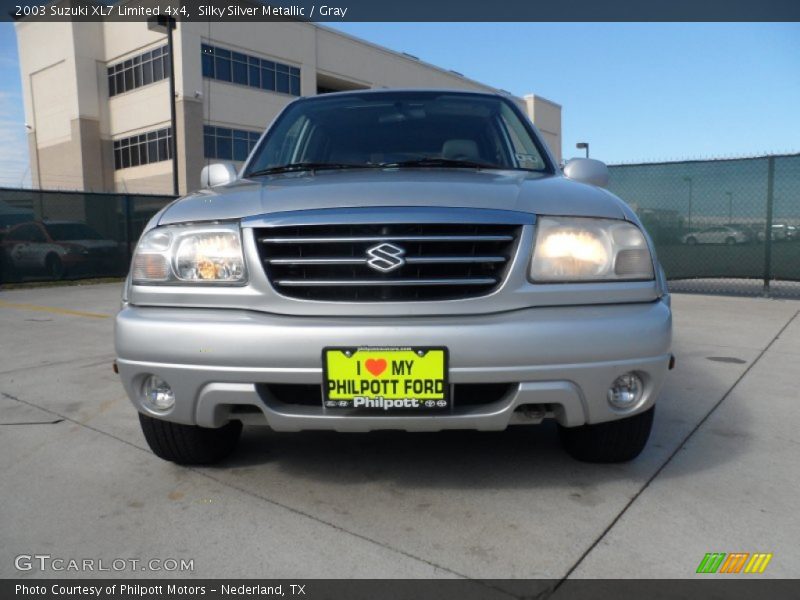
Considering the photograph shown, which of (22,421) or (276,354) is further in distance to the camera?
(22,421)

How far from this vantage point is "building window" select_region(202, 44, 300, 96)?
90.9 ft

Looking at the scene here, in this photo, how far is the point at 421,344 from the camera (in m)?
1.92

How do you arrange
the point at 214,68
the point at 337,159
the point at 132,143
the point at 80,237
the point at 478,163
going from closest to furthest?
the point at 478,163
the point at 337,159
the point at 80,237
the point at 214,68
the point at 132,143

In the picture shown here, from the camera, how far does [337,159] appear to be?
10.3 feet

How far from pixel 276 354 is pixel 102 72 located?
116 ft

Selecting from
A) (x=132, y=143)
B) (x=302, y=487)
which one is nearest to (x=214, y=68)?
(x=132, y=143)

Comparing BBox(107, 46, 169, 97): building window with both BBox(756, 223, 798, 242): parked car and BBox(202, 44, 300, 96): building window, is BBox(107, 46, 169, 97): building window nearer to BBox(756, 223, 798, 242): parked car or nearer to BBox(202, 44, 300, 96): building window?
BBox(202, 44, 300, 96): building window

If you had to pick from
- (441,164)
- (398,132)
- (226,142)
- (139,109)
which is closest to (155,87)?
(139,109)

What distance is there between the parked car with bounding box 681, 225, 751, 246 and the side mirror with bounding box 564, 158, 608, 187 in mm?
6727

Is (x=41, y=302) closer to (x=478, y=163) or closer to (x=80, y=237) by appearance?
(x=80, y=237)

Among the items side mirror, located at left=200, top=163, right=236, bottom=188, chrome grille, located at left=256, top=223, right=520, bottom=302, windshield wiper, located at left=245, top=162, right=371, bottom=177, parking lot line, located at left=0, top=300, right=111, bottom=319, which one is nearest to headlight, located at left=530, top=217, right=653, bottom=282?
chrome grille, located at left=256, top=223, right=520, bottom=302

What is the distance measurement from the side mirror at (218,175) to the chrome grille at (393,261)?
1.27 m

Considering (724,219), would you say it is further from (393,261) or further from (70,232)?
(70,232)

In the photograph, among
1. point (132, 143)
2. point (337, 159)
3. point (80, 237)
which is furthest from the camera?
point (132, 143)
